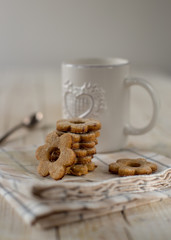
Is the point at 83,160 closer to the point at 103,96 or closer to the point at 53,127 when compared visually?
the point at 103,96

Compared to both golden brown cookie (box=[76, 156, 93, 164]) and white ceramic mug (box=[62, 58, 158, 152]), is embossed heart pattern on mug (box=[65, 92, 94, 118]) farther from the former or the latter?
golden brown cookie (box=[76, 156, 93, 164])

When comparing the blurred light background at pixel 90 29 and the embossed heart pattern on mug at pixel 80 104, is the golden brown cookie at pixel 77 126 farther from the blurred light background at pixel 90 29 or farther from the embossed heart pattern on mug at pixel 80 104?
the blurred light background at pixel 90 29

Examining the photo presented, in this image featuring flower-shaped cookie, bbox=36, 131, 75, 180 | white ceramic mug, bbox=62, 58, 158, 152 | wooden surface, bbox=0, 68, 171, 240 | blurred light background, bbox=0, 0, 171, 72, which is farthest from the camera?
blurred light background, bbox=0, 0, 171, 72

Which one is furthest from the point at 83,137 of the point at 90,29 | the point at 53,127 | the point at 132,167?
the point at 90,29

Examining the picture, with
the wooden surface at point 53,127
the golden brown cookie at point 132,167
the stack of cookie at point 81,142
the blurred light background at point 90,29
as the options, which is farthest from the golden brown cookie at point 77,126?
the blurred light background at point 90,29

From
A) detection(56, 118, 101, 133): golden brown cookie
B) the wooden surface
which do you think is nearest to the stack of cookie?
detection(56, 118, 101, 133): golden brown cookie
